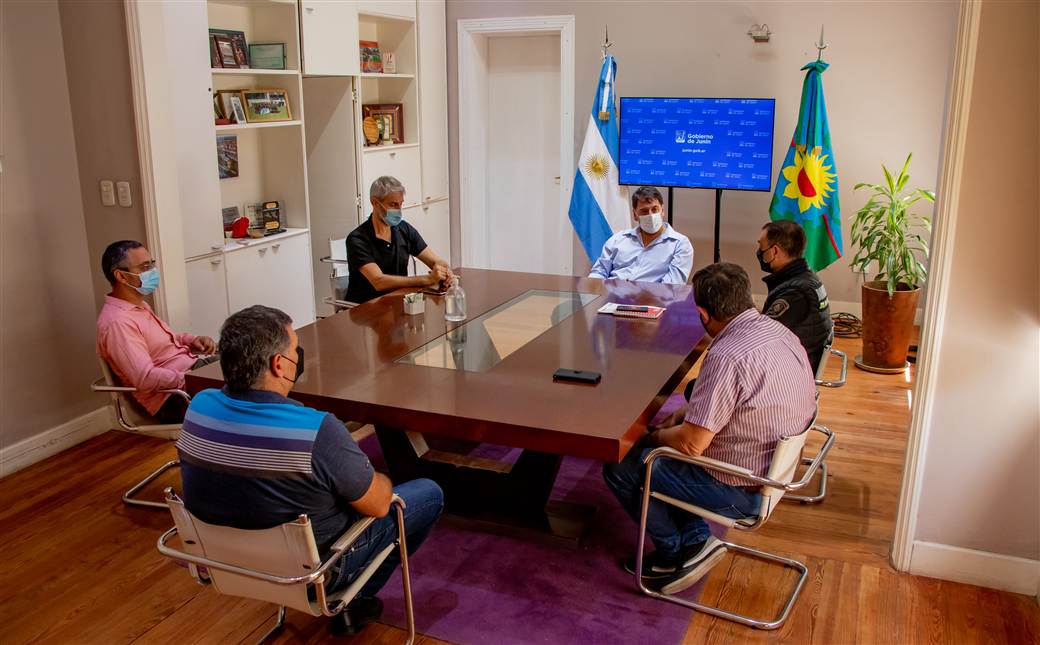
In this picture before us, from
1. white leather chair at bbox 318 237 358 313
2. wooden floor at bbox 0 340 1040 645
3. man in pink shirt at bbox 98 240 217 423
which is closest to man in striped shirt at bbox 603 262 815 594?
wooden floor at bbox 0 340 1040 645

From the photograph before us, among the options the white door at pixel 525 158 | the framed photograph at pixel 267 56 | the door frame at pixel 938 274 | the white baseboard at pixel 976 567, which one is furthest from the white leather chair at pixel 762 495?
the white door at pixel 525 158

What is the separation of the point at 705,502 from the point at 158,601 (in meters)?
1.82

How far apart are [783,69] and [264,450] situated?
4923 millimetres

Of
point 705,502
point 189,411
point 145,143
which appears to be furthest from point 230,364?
point 145,143

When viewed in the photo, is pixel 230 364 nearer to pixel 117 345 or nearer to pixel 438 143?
pixel 117 345

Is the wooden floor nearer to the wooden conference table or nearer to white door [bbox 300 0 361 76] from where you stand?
the wooden conference table

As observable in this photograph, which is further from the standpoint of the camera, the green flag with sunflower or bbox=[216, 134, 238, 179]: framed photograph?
the green flag with sunflower

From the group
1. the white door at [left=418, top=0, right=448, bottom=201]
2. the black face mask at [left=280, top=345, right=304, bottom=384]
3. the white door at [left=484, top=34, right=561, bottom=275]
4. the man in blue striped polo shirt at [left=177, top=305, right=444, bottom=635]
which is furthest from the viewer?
the white door at [left=484, top=34, right=561, bottom=275]

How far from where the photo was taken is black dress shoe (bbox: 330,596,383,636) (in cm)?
274

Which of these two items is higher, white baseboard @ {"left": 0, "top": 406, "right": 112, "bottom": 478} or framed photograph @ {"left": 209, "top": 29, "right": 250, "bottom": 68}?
framed photograph @ {"left": 209, "top": 29, "right": 250, "bottom": 68}

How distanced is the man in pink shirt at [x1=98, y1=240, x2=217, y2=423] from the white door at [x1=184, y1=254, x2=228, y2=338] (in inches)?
31.5

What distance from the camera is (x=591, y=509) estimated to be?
3424mm

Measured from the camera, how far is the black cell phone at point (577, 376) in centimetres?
291

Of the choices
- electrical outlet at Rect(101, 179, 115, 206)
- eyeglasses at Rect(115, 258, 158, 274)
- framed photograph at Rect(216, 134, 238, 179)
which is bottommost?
eyeglasses at Rect(115, 258, 158, 274)
